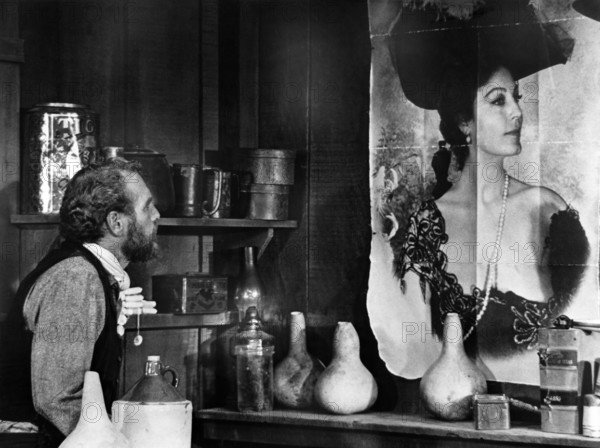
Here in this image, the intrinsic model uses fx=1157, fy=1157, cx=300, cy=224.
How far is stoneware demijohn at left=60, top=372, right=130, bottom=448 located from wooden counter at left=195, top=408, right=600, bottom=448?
822mm

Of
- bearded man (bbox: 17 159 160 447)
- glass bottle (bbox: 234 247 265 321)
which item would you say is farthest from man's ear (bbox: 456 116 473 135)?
bearded man (bbox: 17 159 160 447)

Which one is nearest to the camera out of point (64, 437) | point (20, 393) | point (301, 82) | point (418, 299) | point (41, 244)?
point (64, 437)

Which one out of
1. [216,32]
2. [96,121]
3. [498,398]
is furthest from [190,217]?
[498,398]

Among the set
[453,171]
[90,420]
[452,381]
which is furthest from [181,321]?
[453,171]

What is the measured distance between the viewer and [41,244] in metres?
3.70

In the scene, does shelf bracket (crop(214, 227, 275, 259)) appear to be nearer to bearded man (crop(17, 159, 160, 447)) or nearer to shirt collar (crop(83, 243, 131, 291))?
bearded man (crop(17, 159, 160, 447))

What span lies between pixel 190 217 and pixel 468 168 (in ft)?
3.09

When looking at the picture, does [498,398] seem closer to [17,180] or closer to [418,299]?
[418,299]

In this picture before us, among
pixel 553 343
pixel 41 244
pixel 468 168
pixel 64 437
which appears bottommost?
pixel 64 437

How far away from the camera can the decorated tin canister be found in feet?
11.7

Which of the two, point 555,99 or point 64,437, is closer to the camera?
point 64,437

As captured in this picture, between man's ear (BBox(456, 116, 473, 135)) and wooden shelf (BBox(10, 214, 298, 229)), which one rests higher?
man's ear (BBox(456, 116, 473, 135))

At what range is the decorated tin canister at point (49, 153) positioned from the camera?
11.7 ft

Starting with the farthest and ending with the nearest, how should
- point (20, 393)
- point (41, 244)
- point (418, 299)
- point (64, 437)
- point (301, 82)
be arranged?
point (301, 82) → point (418, 299) → point (41, 244) → point (20, 393) → point (64, 437)
